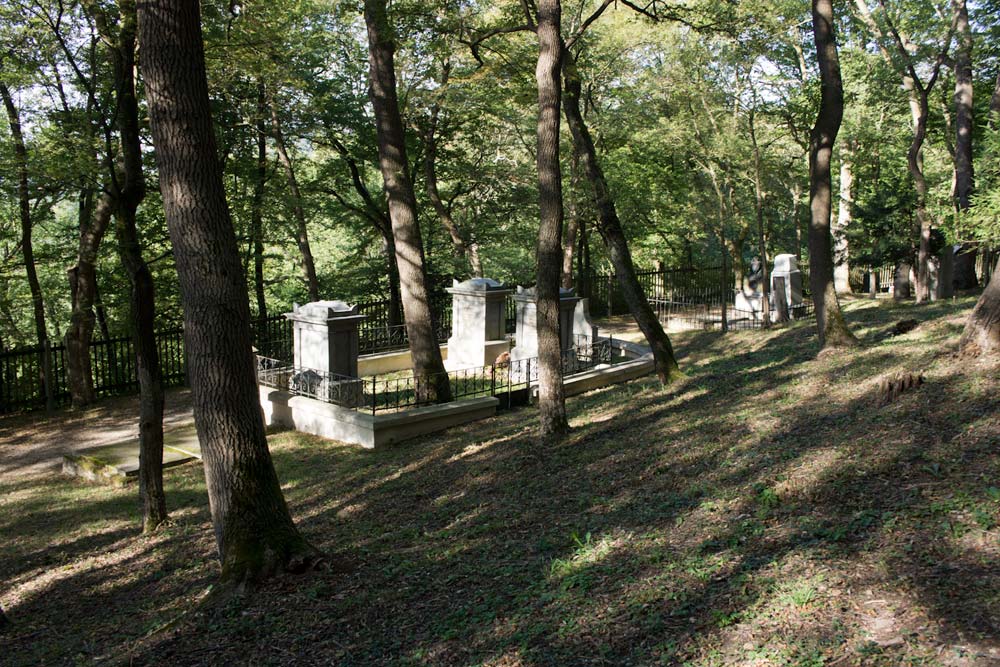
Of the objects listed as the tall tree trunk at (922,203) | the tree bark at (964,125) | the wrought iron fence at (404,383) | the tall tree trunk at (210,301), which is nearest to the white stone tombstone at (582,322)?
the wrought iron fence at (404,383)

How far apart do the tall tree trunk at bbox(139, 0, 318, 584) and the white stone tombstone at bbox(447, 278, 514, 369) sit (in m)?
11.8

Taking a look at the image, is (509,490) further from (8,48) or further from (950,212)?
(8,48)

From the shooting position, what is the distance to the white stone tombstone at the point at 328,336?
46.5ft

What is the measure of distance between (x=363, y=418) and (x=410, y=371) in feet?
17.5

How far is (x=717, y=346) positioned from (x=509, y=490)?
12.0 meters

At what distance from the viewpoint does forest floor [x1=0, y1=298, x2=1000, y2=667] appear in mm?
4309

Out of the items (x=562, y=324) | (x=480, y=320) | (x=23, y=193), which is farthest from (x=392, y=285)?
(x=23, y=193)

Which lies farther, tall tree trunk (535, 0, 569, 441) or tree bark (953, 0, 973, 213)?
tree bark (953, 0, 973, 213)

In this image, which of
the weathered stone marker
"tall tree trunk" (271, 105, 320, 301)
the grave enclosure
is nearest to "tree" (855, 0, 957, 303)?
the grave enclosure

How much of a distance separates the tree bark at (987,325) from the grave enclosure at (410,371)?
7.65 m

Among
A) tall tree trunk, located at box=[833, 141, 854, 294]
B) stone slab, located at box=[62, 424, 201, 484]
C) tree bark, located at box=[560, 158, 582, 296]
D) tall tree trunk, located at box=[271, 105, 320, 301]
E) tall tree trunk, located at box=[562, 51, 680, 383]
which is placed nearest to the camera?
stone slab, located at box=[62, 424, 201, 484]

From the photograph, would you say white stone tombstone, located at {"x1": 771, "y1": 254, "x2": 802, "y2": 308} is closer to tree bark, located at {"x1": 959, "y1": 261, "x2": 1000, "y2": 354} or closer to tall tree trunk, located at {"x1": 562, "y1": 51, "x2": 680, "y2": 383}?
tall tree trunk, located at {"x1": 562, "y1": 51, "x2": 680, "y2": 383}

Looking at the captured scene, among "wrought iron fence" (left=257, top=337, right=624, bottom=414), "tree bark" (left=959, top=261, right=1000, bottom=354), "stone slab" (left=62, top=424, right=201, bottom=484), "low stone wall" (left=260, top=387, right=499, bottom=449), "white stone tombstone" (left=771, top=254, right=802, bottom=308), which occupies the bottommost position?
"stone slab" (left=62, top=424, right=201, bottom=484)

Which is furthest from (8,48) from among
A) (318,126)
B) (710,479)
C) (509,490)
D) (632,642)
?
(632,642)
